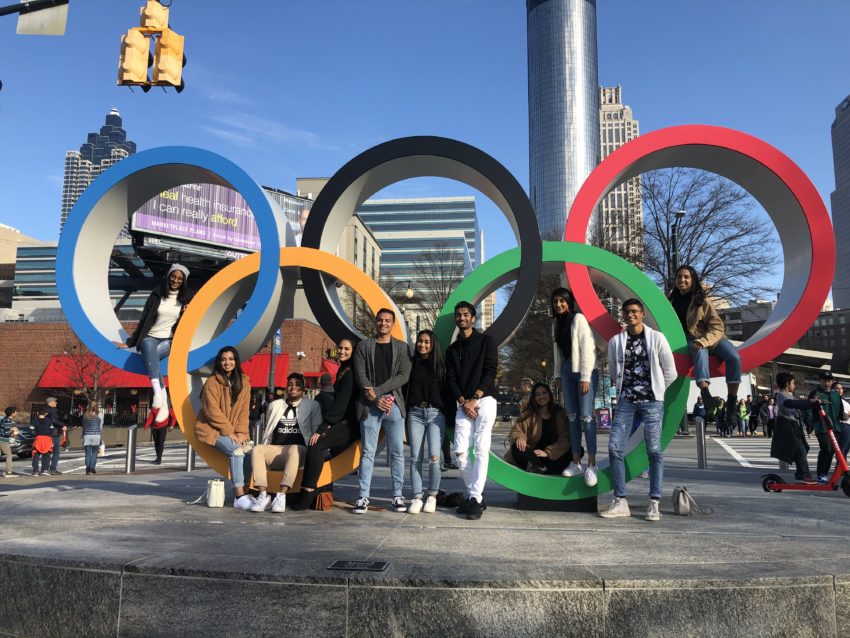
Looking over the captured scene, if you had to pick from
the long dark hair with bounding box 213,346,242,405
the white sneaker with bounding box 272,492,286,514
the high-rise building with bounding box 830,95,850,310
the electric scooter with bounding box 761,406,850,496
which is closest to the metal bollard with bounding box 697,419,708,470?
the electric scooter with bounding box 761,406,850,496

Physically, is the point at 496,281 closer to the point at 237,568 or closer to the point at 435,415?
the point at 435,415

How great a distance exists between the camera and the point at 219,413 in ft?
21.8

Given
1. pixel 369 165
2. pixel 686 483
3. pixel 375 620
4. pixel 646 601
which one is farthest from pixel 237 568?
pixel 686 483

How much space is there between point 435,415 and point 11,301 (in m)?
93.3

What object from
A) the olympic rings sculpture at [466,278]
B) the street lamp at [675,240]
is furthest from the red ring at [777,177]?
the street lamp at [675,240]

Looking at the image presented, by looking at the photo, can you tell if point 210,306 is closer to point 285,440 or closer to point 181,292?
point 181,292

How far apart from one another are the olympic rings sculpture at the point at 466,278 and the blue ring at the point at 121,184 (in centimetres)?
1

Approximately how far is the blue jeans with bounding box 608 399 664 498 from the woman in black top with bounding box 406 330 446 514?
170 centimetres

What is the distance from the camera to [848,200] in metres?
196

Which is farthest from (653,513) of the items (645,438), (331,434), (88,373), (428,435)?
(88,373)

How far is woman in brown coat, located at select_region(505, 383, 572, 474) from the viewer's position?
668cm

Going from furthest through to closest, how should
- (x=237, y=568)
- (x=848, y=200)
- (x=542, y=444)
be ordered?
1. (x=848, y=200)
2. (x=542, y=444)
3. (x=237, y=568)

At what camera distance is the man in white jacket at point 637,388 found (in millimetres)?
5922

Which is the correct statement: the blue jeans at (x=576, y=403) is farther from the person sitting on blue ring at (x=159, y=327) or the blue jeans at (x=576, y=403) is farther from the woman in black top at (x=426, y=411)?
the person sitting on blue ring at (x=159, y=327)
